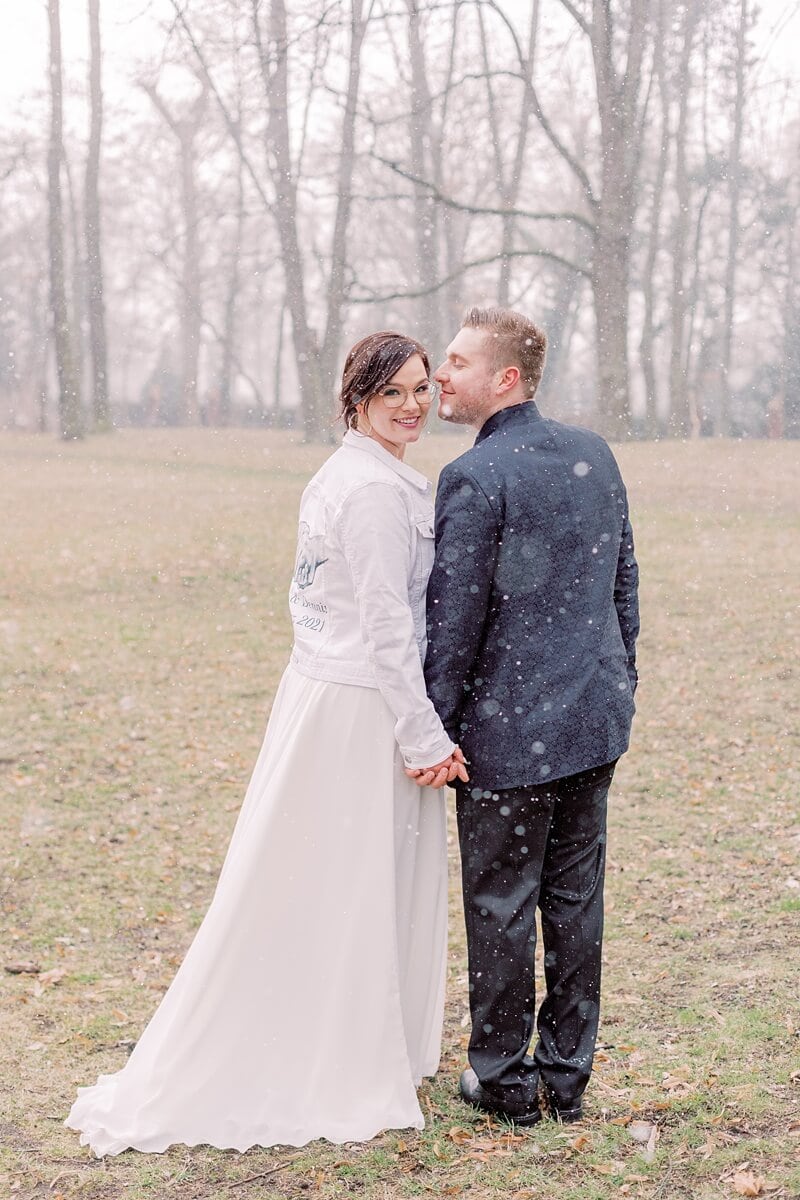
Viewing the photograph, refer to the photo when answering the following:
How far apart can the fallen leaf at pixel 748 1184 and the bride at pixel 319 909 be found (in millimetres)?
724

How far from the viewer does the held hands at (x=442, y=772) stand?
2.90m

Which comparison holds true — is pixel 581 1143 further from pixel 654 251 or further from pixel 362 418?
pixel 654 251

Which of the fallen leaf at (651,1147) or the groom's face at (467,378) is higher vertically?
the groom's face at (467,378)

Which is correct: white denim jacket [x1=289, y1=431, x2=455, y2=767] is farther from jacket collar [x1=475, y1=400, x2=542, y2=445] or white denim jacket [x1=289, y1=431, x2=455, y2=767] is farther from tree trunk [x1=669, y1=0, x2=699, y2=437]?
tree trunk [x1=669, y1=0, x2=699, y2=437]

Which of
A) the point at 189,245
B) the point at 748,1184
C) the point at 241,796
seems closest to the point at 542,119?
the point at 189,245

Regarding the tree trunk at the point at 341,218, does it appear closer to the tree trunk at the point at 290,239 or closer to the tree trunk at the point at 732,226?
the tree trunk at the point at 290,239

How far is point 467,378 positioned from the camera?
290 centimetres

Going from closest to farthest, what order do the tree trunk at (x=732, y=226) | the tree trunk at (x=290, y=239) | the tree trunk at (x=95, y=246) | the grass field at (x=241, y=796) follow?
1. the grass field at (x=241, y=796)
2. the tree trunk at (x=290, y=239)
3. the tree trunk at (x=732, y=226)
4. the tree trunk at (x=95, y=246)

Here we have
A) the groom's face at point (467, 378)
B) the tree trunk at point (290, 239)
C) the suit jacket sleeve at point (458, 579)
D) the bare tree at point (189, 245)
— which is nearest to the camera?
the suit jacket sleeve at point (458, 579)

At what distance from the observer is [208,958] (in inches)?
120

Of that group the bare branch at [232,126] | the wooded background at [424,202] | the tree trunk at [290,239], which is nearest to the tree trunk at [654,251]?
the wooded background at [424,202]

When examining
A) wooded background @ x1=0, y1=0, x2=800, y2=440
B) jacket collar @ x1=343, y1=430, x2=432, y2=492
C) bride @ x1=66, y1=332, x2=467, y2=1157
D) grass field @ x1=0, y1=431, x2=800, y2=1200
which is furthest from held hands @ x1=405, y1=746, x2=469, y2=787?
wooded background @ x1=0, y1=0, x2=800, y2=440

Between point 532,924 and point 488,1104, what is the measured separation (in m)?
0.49

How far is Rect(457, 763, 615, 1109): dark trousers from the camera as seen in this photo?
2.96m
